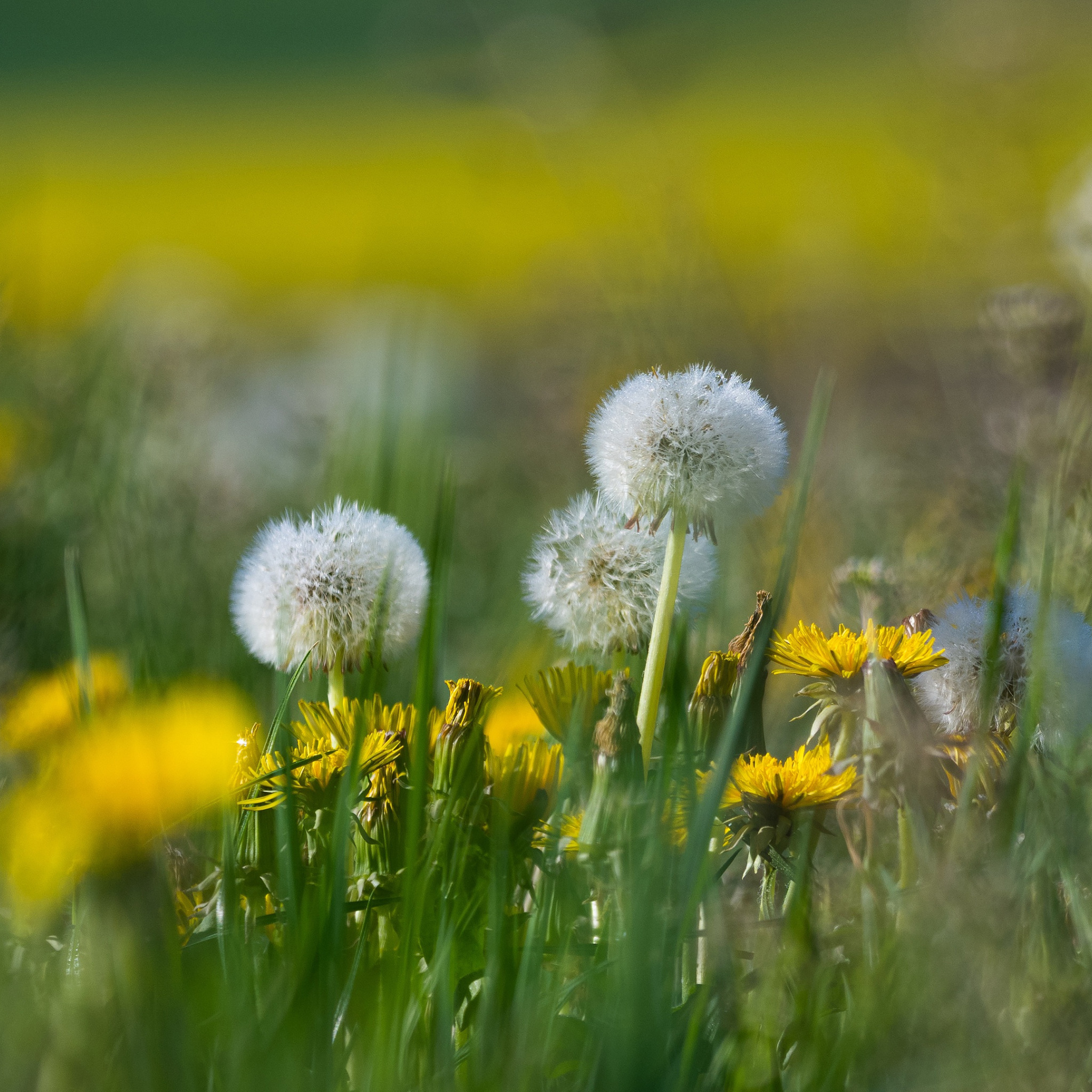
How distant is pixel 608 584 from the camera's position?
46.4 inches

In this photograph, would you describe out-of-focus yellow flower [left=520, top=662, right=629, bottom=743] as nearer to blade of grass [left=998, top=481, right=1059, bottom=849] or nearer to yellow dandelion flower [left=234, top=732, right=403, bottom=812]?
yellow dandelion flower [left=234, top=732, right=403, bottom=812]

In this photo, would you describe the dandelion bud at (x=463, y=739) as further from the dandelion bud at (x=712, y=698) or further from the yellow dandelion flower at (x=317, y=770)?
the dandelion bud at (x=712, y=698)

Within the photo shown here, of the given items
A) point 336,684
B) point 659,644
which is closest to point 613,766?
point 659,644

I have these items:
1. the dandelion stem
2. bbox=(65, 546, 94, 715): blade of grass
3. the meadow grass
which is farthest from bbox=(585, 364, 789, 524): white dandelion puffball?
bbox=(65, 546, 94, 715): blade of grass

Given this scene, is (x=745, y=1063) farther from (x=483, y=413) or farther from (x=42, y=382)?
(x=483, y=413)

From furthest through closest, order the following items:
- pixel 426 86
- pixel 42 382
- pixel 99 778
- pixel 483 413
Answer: pixel 483 413, pixel 42 382, pixel 426 86, pixel 99 778

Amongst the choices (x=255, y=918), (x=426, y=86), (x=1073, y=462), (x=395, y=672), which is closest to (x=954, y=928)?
(x=255, y=918)

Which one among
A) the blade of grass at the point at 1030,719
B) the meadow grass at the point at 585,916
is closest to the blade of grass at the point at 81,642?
the meadow grass at the point at 585,916

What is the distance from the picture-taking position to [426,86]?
1587mm

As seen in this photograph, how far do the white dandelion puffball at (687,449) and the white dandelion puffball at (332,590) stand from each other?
254 mm

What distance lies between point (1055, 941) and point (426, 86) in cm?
135

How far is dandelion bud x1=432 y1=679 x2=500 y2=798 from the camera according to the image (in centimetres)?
101

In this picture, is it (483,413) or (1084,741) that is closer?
(1084,741)

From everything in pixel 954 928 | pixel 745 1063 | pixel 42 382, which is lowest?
pixel 745 1063
